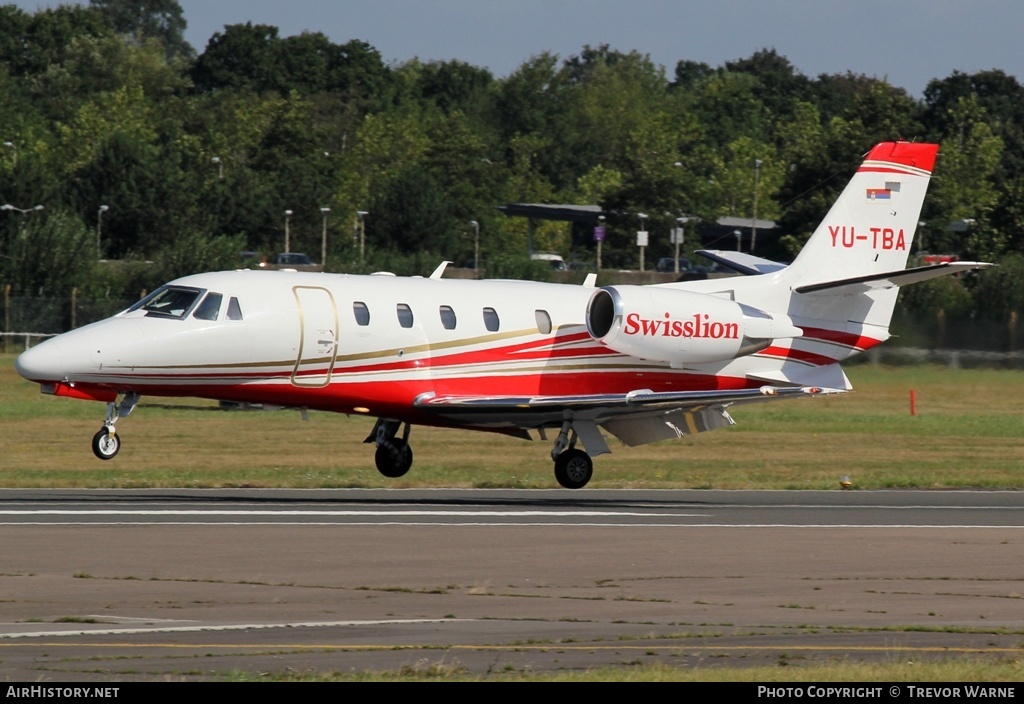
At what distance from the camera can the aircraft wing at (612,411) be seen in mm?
27219

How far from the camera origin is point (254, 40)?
6471 inches

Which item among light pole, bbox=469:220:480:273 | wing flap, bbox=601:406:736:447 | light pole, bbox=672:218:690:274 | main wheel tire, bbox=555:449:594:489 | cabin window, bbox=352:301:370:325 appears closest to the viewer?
cabin window, bbox=352:301:370:325

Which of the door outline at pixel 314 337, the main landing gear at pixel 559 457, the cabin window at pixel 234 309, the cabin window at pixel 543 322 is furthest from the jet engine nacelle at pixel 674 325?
the cabin window at pixel 234 309

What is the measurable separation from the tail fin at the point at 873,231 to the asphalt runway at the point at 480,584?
520 centimetres

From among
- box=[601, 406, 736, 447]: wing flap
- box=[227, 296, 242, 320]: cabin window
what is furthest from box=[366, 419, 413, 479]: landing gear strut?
box=[227, 296, 242, 320]: cabin window

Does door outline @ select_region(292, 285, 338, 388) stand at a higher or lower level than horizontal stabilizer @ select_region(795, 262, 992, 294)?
lower

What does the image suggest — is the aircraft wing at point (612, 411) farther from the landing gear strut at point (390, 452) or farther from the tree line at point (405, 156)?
the tree line at point (405, 156)

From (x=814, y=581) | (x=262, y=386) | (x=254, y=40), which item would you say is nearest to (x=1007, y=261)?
(x=262, y=386)

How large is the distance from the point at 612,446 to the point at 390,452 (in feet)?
37.6

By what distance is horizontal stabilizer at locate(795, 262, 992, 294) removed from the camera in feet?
85.6

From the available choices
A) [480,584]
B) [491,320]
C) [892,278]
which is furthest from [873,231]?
[480,584]

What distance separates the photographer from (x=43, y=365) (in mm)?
24047

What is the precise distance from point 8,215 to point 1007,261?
169 feet

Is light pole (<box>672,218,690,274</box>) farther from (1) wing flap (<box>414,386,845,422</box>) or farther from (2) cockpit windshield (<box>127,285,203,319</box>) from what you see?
(2) cockpit windshield (<box>127,285,203,319</box>)
